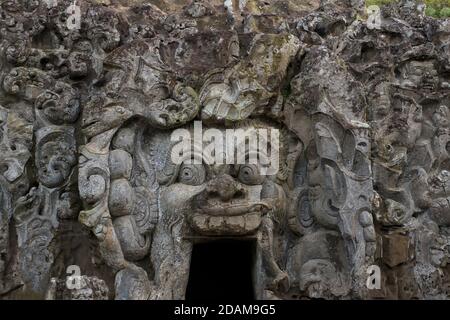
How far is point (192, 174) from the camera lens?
5938mm

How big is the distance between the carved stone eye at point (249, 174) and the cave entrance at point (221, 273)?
58 cm

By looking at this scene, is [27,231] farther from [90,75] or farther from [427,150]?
[427,150]

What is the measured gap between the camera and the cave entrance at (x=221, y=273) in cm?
632

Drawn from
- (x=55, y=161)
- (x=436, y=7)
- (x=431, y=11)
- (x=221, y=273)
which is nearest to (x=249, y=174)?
(x=221, y=273)

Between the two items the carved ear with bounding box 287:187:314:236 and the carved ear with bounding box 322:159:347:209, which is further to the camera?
the carved ear with bounding box 287:187:314:236

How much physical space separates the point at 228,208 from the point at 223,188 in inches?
6.3

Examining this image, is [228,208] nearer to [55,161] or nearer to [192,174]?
[192,174]

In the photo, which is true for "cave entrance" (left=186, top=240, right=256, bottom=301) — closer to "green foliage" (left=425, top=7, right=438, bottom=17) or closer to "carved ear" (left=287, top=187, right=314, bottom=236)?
"carved ear" (left=287, top=187, right=314, bottom=236)

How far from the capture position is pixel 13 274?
233 inches

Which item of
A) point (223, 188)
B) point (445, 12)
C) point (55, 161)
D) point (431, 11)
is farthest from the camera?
point (431, 11)

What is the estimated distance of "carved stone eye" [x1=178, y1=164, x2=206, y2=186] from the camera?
5938 millimetres

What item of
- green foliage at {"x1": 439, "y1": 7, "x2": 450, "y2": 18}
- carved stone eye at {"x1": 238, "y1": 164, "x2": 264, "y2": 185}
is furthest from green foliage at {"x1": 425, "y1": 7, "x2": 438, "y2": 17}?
carved stone eye at {"x1": 238, "y1": 164, "x2": 264, "y2": 185}

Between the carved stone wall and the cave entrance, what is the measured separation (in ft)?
1.46

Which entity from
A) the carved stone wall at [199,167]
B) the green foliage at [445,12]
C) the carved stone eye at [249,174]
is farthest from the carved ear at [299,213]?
the green foliage at [445,12]
